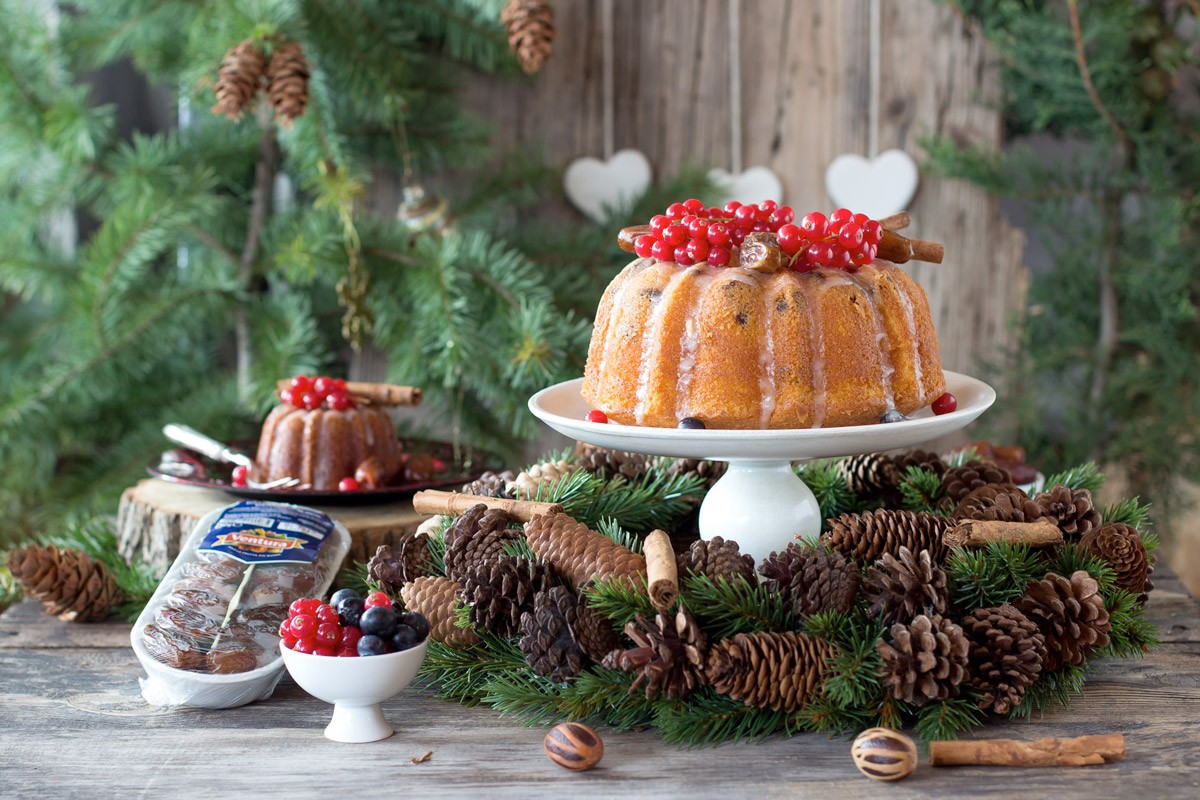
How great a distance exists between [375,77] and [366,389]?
54 centimetres

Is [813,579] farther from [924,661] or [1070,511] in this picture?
[1070,511]

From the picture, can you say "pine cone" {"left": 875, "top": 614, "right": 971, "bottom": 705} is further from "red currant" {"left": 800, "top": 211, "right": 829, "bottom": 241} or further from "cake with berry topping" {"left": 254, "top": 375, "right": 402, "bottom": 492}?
"cake with berry topping" {"left": 254, "top": 375, "right": 402, "bottom": 492}

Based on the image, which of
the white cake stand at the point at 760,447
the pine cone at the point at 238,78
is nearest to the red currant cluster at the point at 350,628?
the white cake stand at the point at 760,447

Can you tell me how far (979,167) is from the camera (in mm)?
2188

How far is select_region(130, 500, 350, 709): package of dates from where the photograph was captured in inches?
43.4

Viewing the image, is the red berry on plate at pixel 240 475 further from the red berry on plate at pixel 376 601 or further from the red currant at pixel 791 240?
the red currant at pixel 791 240

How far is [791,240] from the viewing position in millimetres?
1149

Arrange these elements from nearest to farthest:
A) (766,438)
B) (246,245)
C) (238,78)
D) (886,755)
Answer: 1. (886,755)
2. (766,438)
3. (238,78)
4. (246,245)

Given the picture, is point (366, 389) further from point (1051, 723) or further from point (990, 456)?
point (1051, 723)

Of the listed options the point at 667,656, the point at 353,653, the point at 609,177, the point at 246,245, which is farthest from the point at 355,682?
the point at 609,177

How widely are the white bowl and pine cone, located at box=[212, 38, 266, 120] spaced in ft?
2.89

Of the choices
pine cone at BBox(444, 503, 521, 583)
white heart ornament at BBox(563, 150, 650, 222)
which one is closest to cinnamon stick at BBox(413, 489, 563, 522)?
pine cone at BBox(444, 503, 521, 583)

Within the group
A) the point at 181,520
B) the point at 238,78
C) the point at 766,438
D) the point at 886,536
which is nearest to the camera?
the point at 766,438

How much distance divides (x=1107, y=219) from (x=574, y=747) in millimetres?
1677
